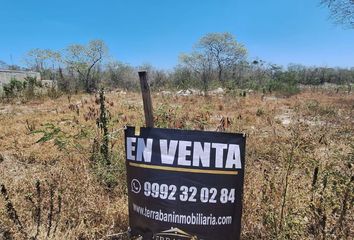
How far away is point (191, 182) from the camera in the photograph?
6.55ft

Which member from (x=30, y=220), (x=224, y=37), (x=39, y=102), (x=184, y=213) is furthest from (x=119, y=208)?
(x=224, y=37)

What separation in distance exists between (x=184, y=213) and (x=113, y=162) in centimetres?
160

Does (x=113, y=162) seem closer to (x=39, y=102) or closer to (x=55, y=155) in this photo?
(x=55, y=155)

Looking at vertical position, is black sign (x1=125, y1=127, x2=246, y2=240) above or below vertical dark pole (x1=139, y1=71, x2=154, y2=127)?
below

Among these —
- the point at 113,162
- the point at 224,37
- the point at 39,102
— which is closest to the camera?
the point at 113,162

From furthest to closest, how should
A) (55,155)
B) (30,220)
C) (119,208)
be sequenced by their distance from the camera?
(55,155) → (119,208) → (30,220)

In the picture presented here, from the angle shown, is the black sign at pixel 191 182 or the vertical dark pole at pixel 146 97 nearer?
the black sign at pixel 191 182

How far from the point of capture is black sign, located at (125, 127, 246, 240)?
1984 mm

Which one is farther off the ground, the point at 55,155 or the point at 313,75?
the point at 313,75

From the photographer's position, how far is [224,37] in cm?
4016

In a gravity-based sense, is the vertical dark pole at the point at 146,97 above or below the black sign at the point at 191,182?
above

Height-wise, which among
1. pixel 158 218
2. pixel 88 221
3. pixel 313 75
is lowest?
pixel 88 221

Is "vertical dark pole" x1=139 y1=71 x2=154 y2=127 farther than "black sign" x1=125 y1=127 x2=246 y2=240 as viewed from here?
Yes

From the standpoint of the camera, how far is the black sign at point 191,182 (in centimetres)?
198
